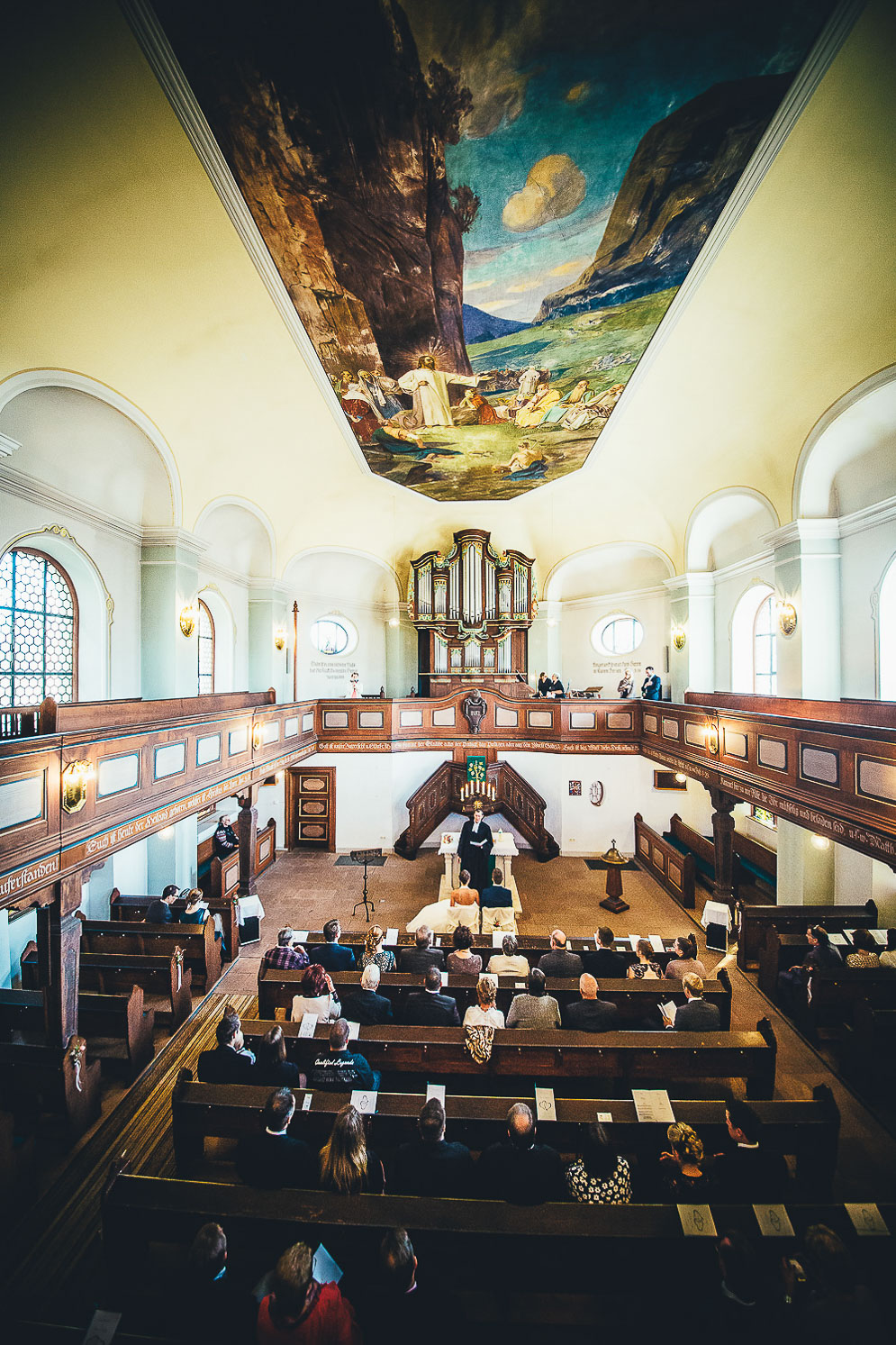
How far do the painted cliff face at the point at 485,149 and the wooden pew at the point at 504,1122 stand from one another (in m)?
8.47

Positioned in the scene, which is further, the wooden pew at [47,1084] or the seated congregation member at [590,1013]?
the seated congregation member at [590,1013]

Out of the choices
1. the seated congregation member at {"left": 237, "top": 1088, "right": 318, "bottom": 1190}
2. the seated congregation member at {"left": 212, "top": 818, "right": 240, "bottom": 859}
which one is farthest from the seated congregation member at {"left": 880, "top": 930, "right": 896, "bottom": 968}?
the seated congregation member at {"left": 212, "top": 818, "right": 240, "bottom": 859}

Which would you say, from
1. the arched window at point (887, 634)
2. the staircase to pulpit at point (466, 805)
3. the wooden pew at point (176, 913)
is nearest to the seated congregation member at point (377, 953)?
the wooden pew at point (176, 913)

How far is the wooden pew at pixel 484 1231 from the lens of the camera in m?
3.25

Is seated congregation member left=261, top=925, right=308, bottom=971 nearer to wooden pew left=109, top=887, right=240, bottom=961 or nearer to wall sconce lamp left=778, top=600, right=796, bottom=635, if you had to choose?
wooden pew left=109, top=887, right=240, bottom=961

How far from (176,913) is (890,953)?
418 inches

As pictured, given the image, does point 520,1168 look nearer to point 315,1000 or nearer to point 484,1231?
point 484,1231

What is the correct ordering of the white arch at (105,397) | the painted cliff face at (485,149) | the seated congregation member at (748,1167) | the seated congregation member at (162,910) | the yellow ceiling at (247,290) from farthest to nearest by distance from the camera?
the seated congregation member at (162,910), the white arch at (105,397), the yellow ceiling at (247,290), the painted cliff face at (485,149), the seated congregation member at (748,1167)

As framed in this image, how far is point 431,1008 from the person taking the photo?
566 cm

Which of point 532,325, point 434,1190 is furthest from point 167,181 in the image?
point 434,1190

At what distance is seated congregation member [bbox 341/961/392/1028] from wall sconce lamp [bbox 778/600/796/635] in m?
8.39

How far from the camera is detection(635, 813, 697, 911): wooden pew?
10812mm

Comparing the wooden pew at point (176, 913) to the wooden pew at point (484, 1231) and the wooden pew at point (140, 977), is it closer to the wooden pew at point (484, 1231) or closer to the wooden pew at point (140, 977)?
the wooden pew at point (140, 977)

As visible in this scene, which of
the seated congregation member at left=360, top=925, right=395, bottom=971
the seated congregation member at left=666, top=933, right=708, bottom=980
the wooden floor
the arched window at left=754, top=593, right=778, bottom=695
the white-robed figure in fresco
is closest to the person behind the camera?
the wooden floor
